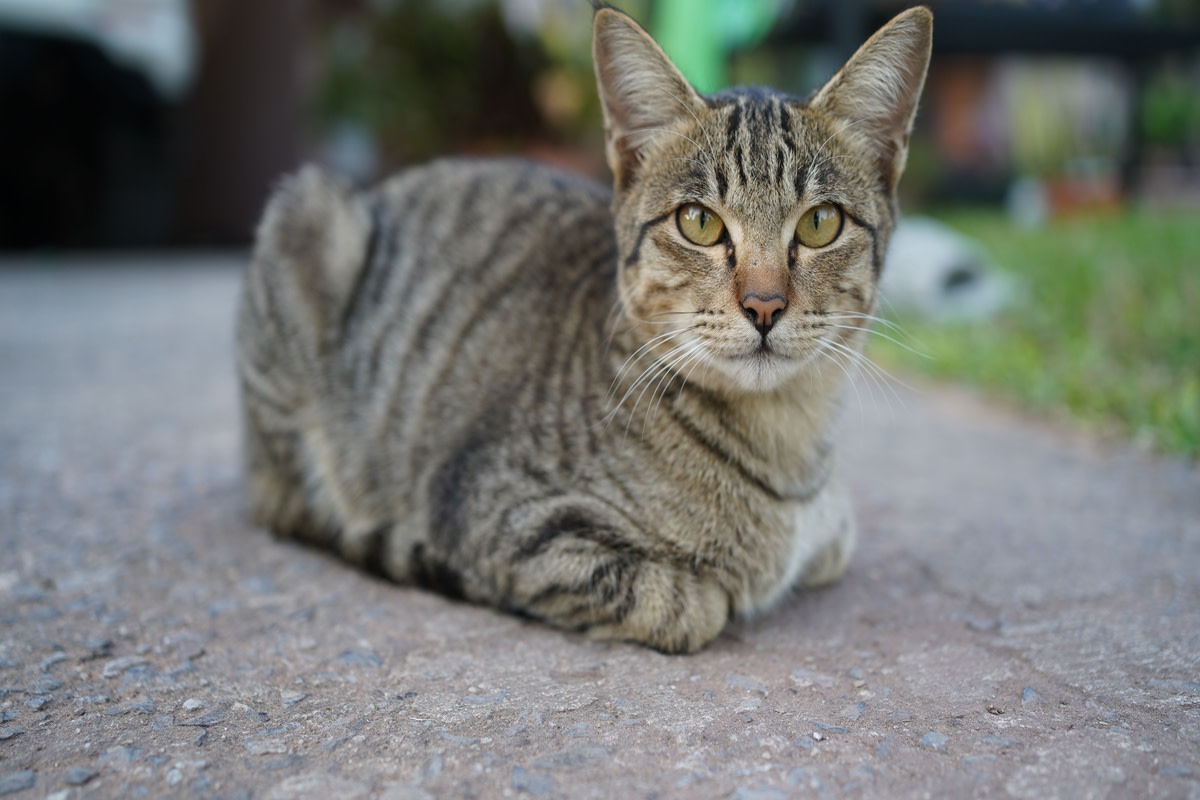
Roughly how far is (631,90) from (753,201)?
47cm

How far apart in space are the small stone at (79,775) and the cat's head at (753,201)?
136 cm

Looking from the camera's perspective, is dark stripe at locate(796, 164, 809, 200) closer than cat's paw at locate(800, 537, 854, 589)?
Yes

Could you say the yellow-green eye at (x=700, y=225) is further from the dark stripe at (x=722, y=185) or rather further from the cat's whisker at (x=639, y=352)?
the cat's whisker at (x=639, y=352)

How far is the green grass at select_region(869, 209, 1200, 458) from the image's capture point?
363 cm

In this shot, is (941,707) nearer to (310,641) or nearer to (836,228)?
(836,228)

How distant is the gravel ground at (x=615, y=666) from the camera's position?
159cm

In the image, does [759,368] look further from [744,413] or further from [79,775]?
[79,775]

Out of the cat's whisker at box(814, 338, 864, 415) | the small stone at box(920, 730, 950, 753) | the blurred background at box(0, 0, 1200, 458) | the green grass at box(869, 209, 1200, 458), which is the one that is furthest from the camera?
the blurred background at box(0, 0, 1200, 458)

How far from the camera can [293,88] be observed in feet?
31.4

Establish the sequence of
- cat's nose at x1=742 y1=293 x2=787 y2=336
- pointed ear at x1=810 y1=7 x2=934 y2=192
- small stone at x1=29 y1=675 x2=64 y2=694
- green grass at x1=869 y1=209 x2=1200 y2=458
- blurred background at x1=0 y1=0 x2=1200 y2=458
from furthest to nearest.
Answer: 1. blurred background at x1=0 y1=0 x2=1200 y2=458
2. green grass at x1=869 y1=209 x2=1200 y2=458
3. pointed ear at x1=810 y1=7 x2=934 y2=192
4. cat's nose at x1=742 y1=293 x2=787 y2=336
5. small stone at x1=29 y1=675 x2=64 y2=694

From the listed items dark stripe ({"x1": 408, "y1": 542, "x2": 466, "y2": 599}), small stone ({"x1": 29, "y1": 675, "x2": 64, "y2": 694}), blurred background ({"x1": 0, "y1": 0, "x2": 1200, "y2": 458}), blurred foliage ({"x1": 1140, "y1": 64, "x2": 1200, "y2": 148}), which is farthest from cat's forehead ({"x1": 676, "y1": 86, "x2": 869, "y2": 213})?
blurred foliage ({"x1": 1140, "y1": 64, "x2": 1200, "y2": 148})

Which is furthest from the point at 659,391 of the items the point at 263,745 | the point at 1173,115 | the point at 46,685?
the point at 1173,115

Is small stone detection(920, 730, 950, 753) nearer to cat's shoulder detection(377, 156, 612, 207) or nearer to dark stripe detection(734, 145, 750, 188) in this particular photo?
dark stripe detection(734, 145, 750, 188)

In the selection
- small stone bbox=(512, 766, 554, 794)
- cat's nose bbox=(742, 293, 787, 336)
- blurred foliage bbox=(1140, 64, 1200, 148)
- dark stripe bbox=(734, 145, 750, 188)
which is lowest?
small stone bbox=(512, 766, 554, 794)
